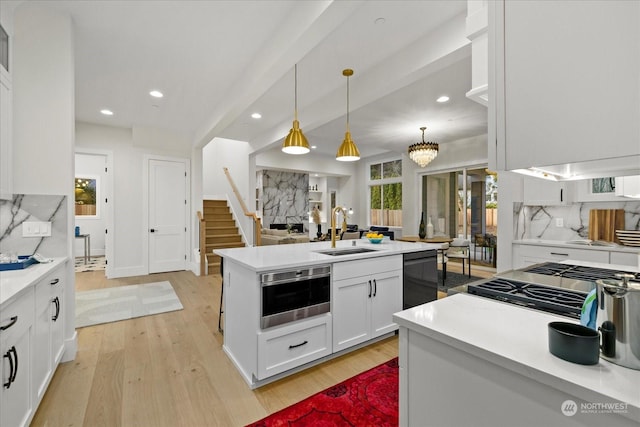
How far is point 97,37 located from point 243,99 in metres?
1.43

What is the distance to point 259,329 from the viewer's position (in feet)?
6.48

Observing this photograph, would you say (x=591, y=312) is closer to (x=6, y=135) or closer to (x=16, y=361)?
(x=16, y=361)

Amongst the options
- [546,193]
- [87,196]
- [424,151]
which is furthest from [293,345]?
[87,196]

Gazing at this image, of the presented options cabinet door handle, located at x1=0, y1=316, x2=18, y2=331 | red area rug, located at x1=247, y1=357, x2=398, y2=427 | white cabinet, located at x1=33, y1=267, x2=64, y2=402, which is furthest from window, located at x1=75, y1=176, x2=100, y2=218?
red area rug, located at x1=247, y1=357, x2=398, y2=427

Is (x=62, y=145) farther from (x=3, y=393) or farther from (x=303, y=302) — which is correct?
(x=303, y=302)

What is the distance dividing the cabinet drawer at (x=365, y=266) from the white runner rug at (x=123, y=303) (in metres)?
2.52

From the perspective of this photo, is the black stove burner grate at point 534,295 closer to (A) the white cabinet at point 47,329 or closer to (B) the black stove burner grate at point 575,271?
(B) the black stove burner grate at point 575,271

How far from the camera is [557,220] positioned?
3971mm

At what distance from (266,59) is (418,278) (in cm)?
266

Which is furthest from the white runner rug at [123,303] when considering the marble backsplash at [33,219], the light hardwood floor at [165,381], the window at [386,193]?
the window at [386,193]

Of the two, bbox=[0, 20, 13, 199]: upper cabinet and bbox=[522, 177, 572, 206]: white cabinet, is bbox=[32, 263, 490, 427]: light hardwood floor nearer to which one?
bbox=[0, 20, 13, 199]: upper cabinet

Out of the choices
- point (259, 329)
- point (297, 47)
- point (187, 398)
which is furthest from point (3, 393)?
point (297, 47)

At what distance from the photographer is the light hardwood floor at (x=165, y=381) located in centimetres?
178

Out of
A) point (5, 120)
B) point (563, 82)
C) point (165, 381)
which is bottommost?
point (165, 381)
